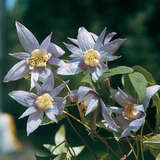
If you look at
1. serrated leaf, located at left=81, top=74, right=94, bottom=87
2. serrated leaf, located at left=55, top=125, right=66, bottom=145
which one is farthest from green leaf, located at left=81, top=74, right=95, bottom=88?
serrated leaf, located at left=55, top=125, right=66, bottom=145

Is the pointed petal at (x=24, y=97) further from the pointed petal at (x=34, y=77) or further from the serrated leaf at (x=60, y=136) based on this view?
the serrated leaf at (x=60, y=136)

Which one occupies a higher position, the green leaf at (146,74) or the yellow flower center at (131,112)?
the green leaf at (146,74)

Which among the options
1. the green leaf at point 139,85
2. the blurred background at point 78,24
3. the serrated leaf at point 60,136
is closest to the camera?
the green leaf at point 139,85

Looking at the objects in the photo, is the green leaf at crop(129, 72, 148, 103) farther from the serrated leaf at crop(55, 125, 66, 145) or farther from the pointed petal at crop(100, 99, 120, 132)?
the serrated leaf at crop(55, 125, 66, 145)

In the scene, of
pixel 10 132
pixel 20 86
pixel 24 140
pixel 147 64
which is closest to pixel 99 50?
pixel 10 132

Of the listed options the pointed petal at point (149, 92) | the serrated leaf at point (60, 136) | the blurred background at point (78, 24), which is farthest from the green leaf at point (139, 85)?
the blurred background at point (78, 24)

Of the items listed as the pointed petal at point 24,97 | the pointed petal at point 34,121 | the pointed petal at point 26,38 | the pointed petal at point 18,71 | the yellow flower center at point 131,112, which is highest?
the pointed petal at point 26,38

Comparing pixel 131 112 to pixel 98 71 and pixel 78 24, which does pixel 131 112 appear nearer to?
pixel 98 71
